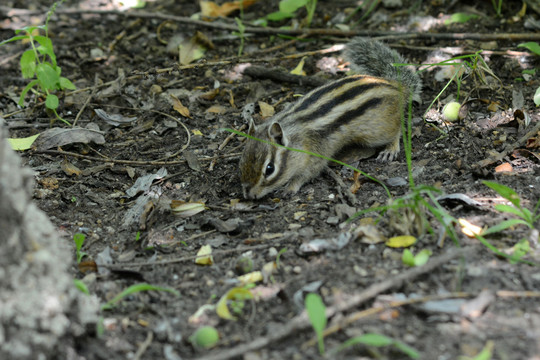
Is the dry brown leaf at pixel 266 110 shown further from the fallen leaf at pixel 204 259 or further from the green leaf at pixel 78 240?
the green leaf at pixel 78 240

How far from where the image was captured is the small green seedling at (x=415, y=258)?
303 cm

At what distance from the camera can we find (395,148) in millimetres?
4824

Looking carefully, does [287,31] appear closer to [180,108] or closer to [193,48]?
[193,48]

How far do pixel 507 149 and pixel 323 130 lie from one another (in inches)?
58.2

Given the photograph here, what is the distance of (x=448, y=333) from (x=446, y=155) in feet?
7.18

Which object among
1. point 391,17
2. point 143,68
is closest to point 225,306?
point 143,68

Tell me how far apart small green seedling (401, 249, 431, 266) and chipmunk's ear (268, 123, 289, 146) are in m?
1.68

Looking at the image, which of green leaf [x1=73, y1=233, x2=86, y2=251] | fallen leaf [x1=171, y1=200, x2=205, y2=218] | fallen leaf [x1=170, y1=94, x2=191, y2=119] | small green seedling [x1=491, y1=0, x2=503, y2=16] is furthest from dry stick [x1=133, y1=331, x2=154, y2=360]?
small green seedling [x1=491, y1=0, x2=503, y2=16]

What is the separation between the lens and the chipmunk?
438 centimetres

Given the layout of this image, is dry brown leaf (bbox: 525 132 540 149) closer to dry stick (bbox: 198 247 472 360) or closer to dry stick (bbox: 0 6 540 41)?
dry stick (bbox: 198 247 472 360)

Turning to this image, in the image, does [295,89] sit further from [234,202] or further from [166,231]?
[166,231]

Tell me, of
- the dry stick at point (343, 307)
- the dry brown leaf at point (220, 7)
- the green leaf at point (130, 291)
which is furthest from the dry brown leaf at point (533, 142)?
the dry brown leaf at point (220, 7)

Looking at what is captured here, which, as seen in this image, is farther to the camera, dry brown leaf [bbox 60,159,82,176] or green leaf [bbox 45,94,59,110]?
green leaf [bbox 45,94,59,110]

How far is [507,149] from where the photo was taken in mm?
4277
